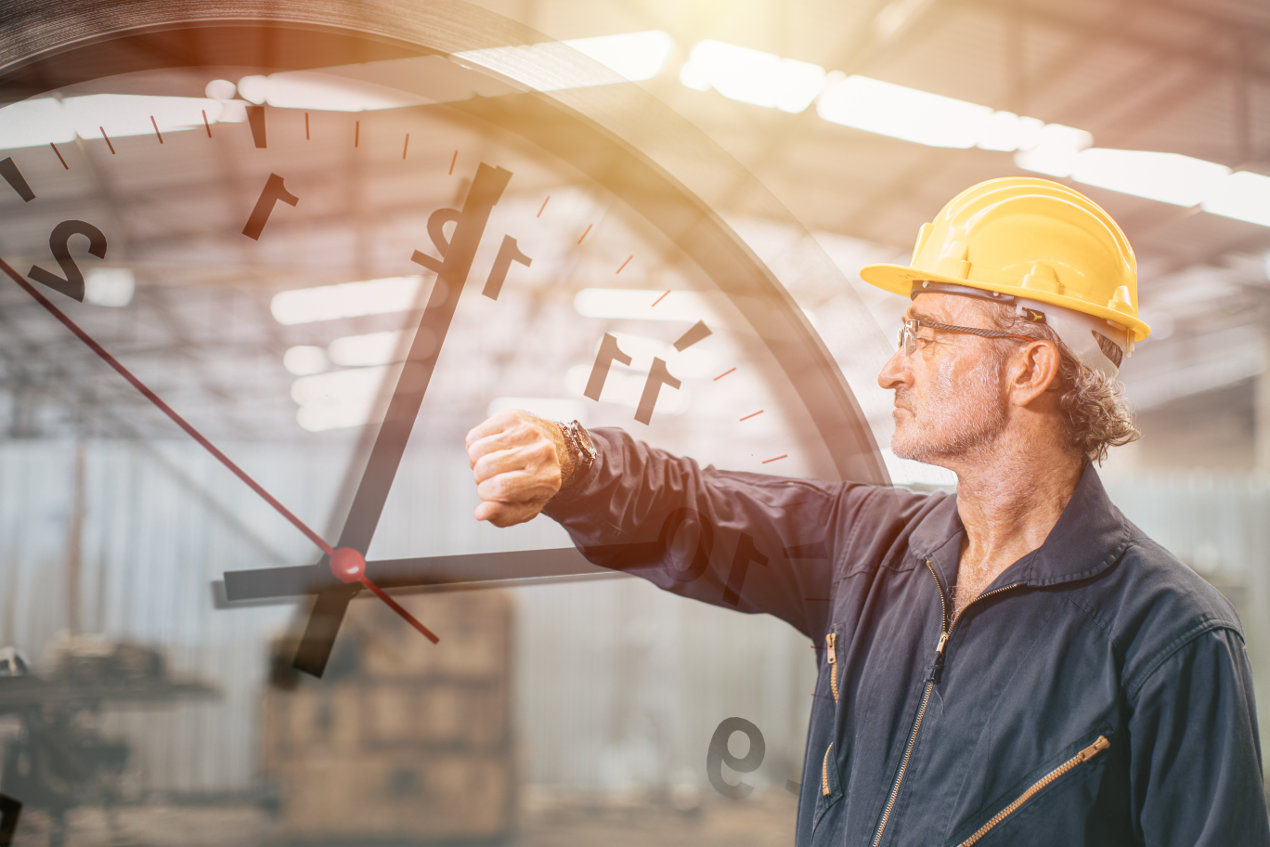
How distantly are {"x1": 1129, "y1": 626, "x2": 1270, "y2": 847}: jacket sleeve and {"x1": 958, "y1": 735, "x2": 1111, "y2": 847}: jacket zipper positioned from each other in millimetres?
35

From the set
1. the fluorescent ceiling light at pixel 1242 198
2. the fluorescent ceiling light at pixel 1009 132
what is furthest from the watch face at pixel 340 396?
the fluorescent ceiling light at pixel 1242 198

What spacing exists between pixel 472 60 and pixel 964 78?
3.05ft

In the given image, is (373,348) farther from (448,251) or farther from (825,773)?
(825,773)

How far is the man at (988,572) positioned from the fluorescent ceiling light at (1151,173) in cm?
86

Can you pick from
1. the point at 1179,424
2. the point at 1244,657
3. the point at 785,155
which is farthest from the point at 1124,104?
the point at 1179,424

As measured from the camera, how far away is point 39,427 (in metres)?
1.14

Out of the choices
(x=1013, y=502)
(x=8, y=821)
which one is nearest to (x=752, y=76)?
(x=1013, y=502)

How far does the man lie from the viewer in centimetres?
75

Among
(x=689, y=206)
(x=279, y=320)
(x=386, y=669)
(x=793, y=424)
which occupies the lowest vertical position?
(x=386, y=669)

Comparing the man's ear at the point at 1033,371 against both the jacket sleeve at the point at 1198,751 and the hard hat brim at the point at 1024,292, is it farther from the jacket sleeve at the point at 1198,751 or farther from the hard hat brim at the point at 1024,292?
the jacket sleeve at the point at 1198,751

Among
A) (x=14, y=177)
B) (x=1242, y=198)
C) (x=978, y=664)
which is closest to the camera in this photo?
(x=978, y=664)

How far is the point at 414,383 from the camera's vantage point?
46.0 inches

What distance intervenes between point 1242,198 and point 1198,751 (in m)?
1.53

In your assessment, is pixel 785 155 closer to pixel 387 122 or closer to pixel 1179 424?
pixel 387 122
